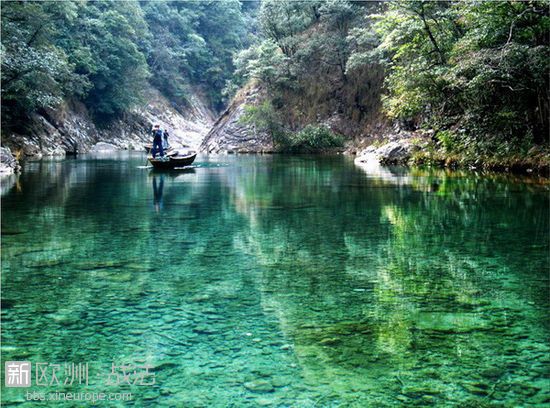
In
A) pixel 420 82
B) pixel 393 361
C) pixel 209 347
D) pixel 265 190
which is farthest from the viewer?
pixel 420 82

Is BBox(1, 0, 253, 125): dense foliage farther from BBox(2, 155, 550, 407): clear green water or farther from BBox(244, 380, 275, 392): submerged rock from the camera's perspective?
BBox(244, 380, 275, 392): submerged rock

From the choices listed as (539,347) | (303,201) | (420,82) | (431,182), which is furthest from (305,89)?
(539,347)

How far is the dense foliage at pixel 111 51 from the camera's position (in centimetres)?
3084

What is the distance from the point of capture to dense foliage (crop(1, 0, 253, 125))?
101ft

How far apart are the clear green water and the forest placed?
29.2 feet

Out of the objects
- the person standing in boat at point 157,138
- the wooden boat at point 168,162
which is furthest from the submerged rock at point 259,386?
the person standing in boat at point 157,138

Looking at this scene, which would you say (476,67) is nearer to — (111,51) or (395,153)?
(395,153)

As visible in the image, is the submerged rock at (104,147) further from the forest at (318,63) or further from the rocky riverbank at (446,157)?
the rocky riverbank at (446,157)

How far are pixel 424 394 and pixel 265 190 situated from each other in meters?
10.9

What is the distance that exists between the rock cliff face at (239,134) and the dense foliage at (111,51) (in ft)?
35.7

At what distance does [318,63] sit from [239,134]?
26.6 feet

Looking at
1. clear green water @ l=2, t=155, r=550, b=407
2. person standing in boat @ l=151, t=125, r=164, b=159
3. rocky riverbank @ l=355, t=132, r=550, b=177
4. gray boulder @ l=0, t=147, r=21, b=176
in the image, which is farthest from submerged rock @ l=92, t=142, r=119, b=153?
clear green water @ l=2, t=155, r=550, b=407

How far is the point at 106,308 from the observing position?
14.4 feet

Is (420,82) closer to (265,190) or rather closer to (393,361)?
(265,190)
